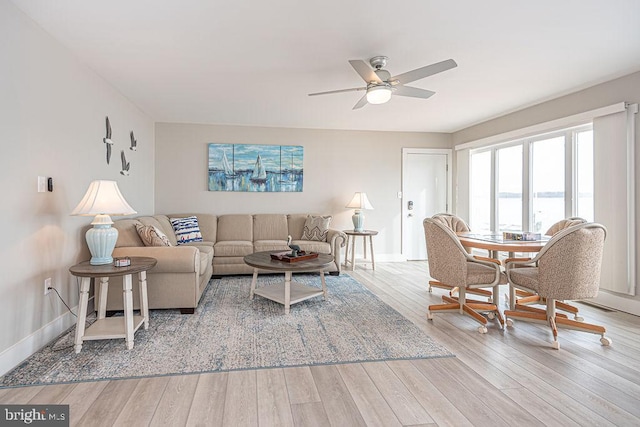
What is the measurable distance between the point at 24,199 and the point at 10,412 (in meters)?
1.34

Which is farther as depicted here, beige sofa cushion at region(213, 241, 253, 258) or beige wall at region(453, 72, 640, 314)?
beige sofa cushion at region(213, 241, 253, 258)

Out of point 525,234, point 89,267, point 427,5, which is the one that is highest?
point 427,5

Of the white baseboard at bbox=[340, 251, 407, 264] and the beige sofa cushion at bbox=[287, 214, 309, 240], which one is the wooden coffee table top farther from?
the white baseboard at bbox=[340, 251, 407, 264]

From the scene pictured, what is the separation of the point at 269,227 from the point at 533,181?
3.85m

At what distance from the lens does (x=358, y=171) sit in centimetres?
617

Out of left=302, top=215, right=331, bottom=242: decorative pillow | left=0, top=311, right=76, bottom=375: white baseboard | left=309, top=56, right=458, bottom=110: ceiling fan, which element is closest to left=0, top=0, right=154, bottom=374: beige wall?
left=0, top=311, right=76, bottom=375: white baseboard

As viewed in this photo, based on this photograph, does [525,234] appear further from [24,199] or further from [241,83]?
[24,199]

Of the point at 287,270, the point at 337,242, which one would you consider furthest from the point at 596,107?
the point at 287,270

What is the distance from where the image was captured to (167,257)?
3137 millimetres

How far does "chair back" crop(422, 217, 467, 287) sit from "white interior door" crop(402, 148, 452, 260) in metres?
3.14

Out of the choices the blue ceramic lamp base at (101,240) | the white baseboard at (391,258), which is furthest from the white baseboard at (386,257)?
the blue ceramic lamp base at (101,240)

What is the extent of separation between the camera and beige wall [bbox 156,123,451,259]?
562cm

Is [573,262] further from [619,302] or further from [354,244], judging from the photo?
[354,244]

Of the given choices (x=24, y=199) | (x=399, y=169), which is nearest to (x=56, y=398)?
(x=24, y=199)
